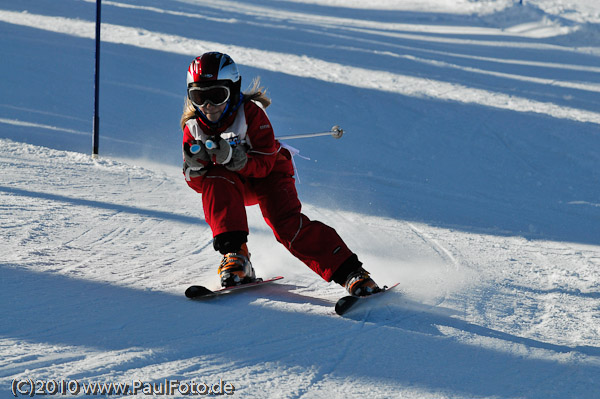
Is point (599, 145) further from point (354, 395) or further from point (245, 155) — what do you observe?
point (354, 395)

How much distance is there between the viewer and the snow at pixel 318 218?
9.18ft

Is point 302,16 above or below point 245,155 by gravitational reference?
above

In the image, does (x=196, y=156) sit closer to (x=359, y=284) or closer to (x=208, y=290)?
(x=208, y=290)

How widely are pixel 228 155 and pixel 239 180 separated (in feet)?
0.81

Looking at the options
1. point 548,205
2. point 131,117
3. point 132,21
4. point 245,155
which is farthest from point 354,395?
point 132,21

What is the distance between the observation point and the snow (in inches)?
110

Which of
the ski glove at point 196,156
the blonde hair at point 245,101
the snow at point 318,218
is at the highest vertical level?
the blonde hair at point 245,101

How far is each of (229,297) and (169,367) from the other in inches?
35.8

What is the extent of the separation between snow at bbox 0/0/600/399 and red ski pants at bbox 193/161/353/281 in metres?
0.25

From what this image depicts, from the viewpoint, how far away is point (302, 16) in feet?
58.9

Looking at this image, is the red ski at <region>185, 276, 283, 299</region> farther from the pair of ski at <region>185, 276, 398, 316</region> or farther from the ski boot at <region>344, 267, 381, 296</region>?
the ski boot at <region>344, 267, 381, 296</region>

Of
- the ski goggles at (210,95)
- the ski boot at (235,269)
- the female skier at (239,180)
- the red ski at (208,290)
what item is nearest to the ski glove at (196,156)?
the female skier at (239,180)

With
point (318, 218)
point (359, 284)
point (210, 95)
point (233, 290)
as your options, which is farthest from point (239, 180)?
point (318, 218)

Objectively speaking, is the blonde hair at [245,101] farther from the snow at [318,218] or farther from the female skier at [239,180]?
the snow at [318,218]
